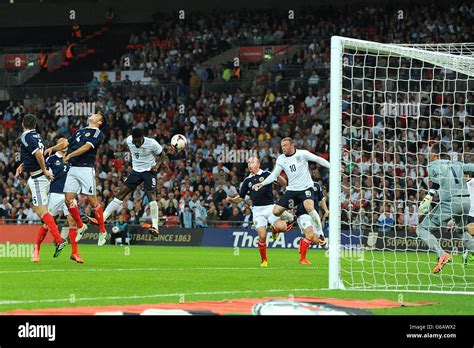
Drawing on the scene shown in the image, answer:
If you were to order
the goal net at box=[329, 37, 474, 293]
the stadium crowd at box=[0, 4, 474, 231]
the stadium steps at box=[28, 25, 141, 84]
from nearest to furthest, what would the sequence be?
1. the goal net at box=[329, 37, 474, 293]
2. the stadium crowd at box=[0, 4, 474, 231]
3. the stadium steps at box=[28, 25, 141, 84]

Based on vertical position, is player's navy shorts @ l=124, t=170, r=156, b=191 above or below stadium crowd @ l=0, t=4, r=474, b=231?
below

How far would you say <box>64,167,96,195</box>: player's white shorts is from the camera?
19.6 meters

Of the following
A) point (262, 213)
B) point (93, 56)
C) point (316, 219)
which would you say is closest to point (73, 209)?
point (262, 213)

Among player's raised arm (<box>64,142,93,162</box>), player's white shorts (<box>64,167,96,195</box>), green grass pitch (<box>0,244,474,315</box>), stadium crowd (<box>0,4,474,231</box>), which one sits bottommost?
green grass pitch (<box>0,244,474,315</box>)

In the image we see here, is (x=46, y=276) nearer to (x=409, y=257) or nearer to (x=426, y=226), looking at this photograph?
(x=426, y=226)

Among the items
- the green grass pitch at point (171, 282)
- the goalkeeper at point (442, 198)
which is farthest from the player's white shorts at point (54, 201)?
the goalkeeper at point (442, 198)

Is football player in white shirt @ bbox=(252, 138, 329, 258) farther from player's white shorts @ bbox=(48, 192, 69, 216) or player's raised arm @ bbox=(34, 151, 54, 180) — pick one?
player's white shorts @ bbox=(48, 192, 69, 216)

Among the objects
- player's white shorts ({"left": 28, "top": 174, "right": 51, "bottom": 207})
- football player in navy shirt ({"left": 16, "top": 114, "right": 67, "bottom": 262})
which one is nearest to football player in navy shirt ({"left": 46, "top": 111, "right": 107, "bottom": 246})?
football player in navy shirt ({"left": 16, "top": 114, "right": 67, "bottom": 262})

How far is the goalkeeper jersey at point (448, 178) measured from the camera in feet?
57.3

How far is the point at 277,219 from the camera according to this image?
68.8ft

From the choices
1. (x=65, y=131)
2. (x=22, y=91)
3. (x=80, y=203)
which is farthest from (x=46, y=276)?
(x=22, y=91)

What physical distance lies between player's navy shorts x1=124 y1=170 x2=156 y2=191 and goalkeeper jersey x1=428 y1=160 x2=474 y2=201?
645 centimetres

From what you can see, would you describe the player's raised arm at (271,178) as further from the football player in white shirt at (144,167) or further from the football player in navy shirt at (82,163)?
the football player in navy shirt at (82,163)

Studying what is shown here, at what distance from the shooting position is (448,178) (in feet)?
57.4
